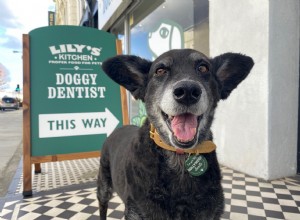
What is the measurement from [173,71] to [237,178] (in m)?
2.63

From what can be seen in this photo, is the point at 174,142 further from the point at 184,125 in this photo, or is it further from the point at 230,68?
the point at 230,68

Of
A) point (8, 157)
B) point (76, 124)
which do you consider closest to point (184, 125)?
point (76, 124)

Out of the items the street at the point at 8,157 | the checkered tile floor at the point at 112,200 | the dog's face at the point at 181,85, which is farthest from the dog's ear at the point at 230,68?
the street at the point at 8,157

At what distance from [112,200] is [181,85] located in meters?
2.21

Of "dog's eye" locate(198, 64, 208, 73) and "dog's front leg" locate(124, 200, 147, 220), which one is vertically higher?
"dog's eye" locate(198, 64, 208, 73)

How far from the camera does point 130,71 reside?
190 cm

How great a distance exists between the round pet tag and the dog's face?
0.12m

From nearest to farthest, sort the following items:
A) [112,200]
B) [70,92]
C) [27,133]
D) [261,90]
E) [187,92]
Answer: [187,92], [112,200], [27,133], [261,90], [70,92]

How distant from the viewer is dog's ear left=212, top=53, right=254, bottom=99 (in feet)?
6.29

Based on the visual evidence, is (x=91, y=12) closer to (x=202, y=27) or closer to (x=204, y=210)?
(x=202, y=27)

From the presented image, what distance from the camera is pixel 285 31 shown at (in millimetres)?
3529

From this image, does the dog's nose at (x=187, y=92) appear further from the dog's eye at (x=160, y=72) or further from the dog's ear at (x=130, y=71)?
the dog's ear at (x=130, y=71)

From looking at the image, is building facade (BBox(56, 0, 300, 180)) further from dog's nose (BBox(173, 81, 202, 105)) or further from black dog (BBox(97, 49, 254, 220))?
dog's nose (BBox(173, 81, 202, 105))

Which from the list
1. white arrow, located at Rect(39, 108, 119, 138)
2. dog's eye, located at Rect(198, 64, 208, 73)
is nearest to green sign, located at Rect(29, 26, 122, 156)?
white arrow, located at Rect(39, 108, 119, 138)
